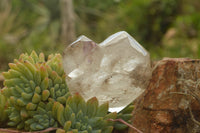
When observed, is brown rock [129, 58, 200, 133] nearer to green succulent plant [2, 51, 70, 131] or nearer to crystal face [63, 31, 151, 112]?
crystal face [63, 31, 151, 112]

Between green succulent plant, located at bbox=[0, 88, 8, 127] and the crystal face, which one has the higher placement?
the crystal face

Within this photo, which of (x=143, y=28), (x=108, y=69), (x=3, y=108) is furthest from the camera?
(x=143, y=28)

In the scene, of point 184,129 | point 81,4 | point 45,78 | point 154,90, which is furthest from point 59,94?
point 81,4

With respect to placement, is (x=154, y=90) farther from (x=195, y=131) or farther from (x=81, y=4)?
(x=81, y=4)

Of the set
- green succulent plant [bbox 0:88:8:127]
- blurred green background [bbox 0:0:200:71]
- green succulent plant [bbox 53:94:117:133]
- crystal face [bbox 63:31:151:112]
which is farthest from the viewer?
blurred green background [bbox 0:0:200:71]

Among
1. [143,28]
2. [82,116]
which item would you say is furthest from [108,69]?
[143,28]

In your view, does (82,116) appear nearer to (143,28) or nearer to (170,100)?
(170,100)

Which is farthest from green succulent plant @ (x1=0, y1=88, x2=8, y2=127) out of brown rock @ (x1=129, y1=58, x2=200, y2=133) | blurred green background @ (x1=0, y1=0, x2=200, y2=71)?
blurred green background @ (x1=0, y1=0, x2=200, y2=71)

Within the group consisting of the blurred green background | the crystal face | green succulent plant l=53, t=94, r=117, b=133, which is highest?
the blurred green background
